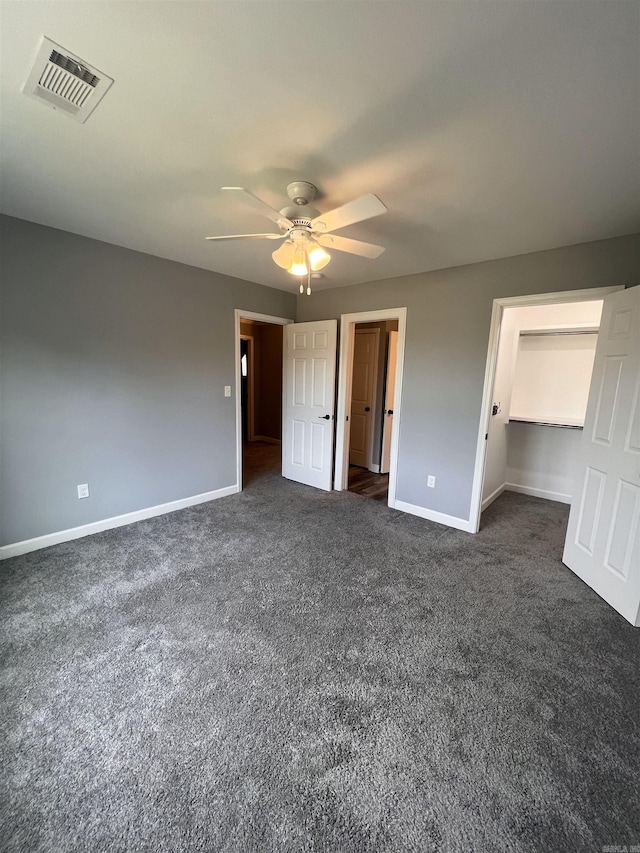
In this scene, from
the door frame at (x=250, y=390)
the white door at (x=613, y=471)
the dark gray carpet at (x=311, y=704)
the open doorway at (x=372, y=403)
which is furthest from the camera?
the door frame at (x=250, y=390)

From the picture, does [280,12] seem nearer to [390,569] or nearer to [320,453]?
→ [390,569]

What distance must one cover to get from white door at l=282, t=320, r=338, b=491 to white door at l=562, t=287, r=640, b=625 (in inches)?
96.6

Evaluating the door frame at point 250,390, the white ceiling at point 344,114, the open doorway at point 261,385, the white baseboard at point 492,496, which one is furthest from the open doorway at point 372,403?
the door frame at point 250,390

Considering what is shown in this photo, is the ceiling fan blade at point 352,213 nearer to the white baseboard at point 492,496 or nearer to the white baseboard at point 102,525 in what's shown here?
the white baseboard at point 102,525

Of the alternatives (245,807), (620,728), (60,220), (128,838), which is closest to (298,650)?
(245,807)

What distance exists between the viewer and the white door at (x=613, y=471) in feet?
6.82

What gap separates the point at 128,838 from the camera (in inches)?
41.5

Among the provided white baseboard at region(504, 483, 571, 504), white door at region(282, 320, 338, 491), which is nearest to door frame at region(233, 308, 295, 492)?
white door at region(282, 320, 338, 491)

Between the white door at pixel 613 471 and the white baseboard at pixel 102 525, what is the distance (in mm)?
3427

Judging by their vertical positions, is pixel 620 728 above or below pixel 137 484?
below

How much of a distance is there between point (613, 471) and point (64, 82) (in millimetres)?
3468

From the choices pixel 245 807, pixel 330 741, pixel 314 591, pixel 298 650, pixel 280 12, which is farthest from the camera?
pixel 314 591

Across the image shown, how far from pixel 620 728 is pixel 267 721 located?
1.52m

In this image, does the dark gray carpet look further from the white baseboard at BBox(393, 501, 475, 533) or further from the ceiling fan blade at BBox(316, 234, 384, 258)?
the ceiling fan blade at BBox(316, 234, 384, 258)
